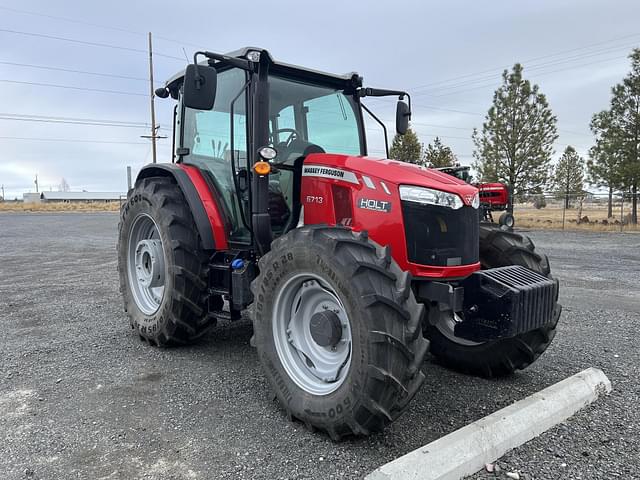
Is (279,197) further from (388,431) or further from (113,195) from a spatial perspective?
(113,195)

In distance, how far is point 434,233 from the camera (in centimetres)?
333

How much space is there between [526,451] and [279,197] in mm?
2591

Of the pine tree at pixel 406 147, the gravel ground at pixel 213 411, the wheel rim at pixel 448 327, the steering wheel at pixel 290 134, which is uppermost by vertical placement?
the pine tree at pixel 406 147

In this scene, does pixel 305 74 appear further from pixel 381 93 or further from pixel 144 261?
pixel 144 261

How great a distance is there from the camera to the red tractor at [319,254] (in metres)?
2.82

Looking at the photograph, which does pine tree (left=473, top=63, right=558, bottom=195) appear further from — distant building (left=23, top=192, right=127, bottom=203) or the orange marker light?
distant building (left=23, top=192, right=127, bottom=203)

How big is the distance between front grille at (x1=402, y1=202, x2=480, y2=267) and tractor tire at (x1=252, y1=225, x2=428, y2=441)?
1.49 feet

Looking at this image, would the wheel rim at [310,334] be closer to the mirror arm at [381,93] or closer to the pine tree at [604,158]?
the mirror arm at [381,93]

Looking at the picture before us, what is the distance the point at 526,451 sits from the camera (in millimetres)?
2793

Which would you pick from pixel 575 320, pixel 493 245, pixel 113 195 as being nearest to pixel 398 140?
pixel 575 320

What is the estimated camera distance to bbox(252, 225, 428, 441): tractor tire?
2723mm

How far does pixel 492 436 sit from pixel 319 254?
1408 mm

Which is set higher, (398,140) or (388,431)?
(398,140)

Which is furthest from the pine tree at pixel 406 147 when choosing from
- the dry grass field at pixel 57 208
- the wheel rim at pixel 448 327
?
the dry grass field at pixel 57 208
